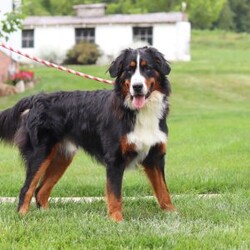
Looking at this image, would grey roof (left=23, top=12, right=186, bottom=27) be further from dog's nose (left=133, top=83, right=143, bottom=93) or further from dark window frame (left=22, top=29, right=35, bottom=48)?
dog's nose (left=133, top=83, right=143, bottom=93)

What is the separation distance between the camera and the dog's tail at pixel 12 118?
7035mm

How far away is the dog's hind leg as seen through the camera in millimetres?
7035

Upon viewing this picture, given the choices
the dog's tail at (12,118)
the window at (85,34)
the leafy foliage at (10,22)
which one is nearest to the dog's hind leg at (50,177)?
the dog's tail at (12,118)

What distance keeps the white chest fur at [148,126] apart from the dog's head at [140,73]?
0.32 feet

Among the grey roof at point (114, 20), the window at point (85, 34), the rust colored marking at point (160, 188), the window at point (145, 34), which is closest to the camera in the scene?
the rust colored marking at point (160, 188)

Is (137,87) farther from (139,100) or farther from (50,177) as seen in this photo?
(50,177)

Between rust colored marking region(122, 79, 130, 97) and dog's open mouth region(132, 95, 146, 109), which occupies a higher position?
rust colored marking region(122, 79, 130, 97)

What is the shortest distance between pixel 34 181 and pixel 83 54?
3127cm

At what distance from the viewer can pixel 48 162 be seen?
267 inches

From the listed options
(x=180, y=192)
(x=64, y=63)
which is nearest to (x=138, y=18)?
(x=64, y=63)

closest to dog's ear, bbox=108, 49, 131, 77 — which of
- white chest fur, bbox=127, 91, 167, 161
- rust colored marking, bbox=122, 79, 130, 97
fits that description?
rust colored marking, bbox=122, 79, 130, 97

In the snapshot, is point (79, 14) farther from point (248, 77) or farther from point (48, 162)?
point (48, 162)

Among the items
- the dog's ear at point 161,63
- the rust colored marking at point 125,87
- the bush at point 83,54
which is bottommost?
the bush at point 83,54

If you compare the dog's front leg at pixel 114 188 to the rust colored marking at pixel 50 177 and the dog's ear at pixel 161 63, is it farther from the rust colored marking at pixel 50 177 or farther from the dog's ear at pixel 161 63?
the dog's ear at pixel 161 63
